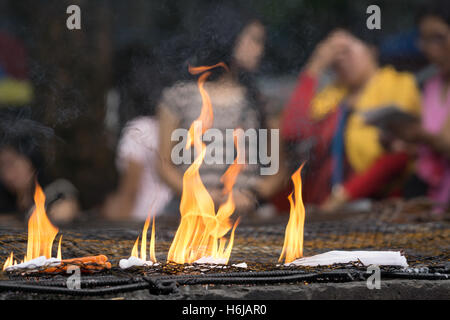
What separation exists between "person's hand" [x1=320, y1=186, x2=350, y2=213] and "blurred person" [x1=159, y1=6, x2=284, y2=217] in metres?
0.92

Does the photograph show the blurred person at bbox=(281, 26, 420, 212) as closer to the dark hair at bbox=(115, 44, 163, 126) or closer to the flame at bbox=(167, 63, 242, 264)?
the dark hair at bbox=(115, 44, 163, 126)

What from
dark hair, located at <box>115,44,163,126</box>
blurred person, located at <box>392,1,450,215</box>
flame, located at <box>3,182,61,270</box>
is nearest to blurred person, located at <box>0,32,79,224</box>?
dark hair, located at <box>115,44,163,126</box>

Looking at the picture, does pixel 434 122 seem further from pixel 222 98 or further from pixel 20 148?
pixel 20 148

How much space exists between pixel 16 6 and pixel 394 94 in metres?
4.28

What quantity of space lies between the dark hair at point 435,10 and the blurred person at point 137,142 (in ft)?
10.3

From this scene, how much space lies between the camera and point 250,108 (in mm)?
4742

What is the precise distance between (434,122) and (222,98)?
8.96 feet

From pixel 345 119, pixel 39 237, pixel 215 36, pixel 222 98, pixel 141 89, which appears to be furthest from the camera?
pixel 345 119

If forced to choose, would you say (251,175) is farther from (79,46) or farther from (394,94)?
(79,46)

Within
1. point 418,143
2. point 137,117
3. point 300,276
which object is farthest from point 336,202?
point 300,276

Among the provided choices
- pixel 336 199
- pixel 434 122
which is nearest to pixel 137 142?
pixel 336 199

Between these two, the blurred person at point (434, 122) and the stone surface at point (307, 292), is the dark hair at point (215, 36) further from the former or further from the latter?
the blurred person at point (434, 122)

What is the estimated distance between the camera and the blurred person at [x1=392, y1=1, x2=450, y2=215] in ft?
18.7

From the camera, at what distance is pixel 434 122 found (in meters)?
5.81
